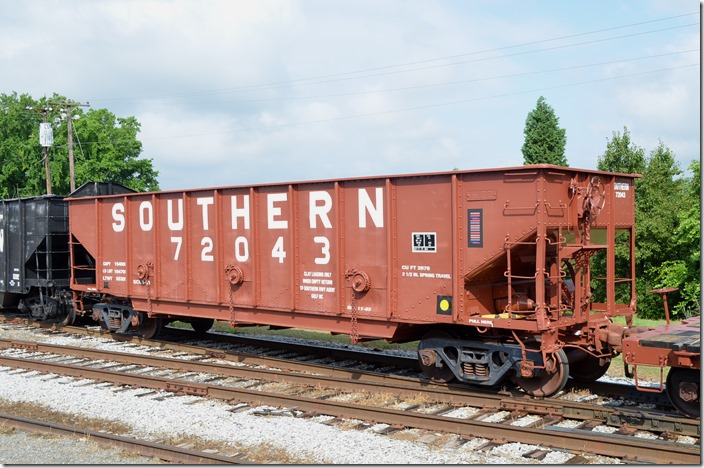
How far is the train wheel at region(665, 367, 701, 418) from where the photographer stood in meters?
7.86

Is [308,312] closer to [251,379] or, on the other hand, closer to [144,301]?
[251,379]

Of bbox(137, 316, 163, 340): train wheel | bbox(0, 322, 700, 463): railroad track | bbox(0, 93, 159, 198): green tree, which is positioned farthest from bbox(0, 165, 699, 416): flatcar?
bbox(0, 93, 159, 198): green tree

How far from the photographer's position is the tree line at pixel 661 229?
30797 millimetres

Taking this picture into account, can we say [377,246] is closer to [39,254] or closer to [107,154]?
[39,254]

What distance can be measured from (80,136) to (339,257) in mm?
50540

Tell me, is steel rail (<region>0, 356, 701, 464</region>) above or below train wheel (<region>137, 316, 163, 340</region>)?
below

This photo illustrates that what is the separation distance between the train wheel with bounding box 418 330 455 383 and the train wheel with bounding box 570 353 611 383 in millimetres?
1985

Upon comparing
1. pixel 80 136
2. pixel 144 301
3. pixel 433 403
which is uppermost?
pixel 80 136

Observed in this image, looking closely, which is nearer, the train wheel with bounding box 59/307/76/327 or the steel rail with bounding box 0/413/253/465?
the steel rail with bounding box 0/413/253/465

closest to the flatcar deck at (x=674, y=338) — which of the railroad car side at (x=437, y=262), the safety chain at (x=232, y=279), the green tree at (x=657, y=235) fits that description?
the railroad car side at (x=437, y=262)

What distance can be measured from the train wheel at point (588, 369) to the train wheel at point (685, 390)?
1.69 metres

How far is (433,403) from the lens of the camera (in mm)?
9461

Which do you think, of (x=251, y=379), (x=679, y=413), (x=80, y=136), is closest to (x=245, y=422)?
(x=251, y=379)

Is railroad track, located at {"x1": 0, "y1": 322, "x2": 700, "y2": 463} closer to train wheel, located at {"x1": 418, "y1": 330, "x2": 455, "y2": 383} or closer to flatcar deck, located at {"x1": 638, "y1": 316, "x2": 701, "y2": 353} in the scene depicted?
train wheel, located at {"x1": 418, "y1": 330, "x2": 455, "y2": 383}
